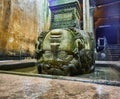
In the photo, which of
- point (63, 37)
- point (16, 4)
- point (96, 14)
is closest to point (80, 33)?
point (63, 37)

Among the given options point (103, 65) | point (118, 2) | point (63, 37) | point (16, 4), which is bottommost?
point (103, 65)

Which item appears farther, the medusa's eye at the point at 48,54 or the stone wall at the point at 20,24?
the stone wall at the point at 20,24

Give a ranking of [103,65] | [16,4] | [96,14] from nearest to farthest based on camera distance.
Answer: [103,65] < [16,4] < [96,14]

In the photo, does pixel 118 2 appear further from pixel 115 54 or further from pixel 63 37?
pixel 63 37

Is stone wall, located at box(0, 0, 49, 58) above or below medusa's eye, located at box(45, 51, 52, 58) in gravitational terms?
above

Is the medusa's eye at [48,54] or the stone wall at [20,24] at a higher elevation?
the stone wall at [20,24]

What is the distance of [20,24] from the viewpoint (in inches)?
304

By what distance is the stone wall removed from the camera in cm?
662

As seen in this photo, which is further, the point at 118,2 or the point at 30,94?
the point at 118,2

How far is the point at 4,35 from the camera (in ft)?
21.7

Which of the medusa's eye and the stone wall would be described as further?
the stone wall

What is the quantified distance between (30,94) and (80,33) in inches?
83.3

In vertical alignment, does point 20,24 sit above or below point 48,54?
above

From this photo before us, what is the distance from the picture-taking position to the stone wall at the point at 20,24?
6617mm
